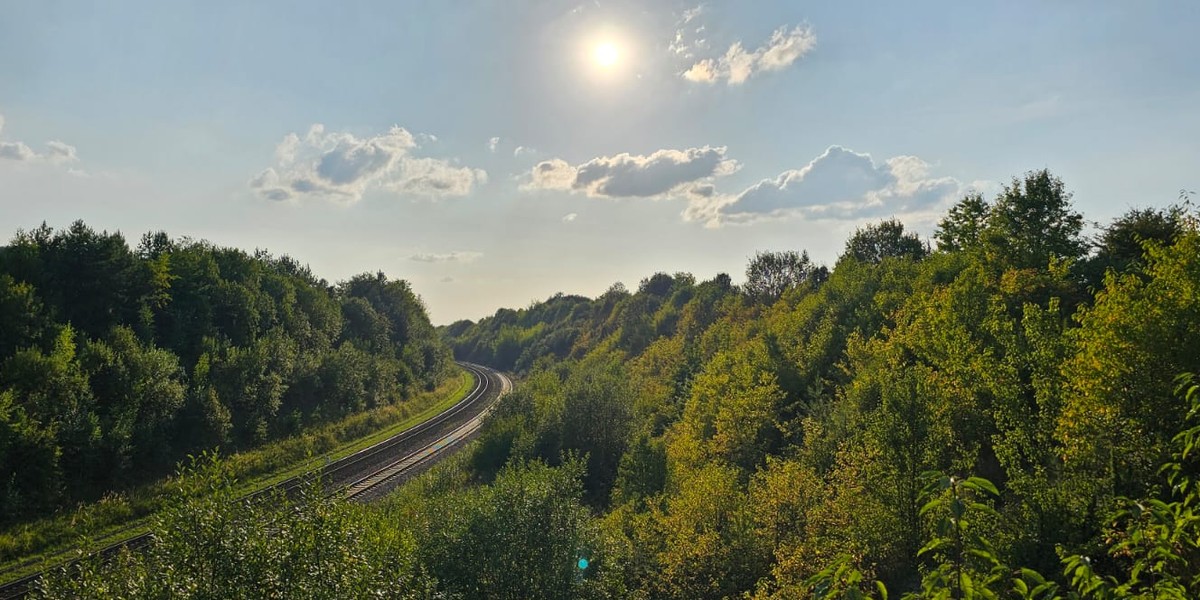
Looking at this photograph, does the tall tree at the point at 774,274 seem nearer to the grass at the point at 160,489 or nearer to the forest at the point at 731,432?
the forest at the point at 731,432

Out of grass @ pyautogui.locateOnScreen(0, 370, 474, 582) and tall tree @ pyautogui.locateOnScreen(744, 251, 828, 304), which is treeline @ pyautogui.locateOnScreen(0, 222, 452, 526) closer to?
grass @ pyautogui.locateOnScreen(0, 370, 474, 582)

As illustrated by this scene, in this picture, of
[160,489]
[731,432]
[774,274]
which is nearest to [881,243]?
[774,274]

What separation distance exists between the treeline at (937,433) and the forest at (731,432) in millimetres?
113

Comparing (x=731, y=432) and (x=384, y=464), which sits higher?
(x=731, y=432)

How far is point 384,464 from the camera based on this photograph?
1684 inches

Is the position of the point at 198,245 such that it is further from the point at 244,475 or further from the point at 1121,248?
the point at 1121,248

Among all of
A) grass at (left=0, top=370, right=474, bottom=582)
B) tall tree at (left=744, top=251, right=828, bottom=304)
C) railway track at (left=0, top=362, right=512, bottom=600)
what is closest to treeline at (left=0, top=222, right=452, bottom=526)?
grass at (left=0, top=370, right=474, bottom=582)

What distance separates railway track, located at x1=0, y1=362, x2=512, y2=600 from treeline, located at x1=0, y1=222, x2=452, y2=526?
7.38 m

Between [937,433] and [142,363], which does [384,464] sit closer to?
[142,363]

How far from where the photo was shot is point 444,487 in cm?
3503

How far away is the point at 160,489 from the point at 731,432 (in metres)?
32.7

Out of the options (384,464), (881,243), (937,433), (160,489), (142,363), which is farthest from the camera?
(881,243)

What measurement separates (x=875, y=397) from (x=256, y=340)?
1993 inches

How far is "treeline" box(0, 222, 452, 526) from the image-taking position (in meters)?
32.2
